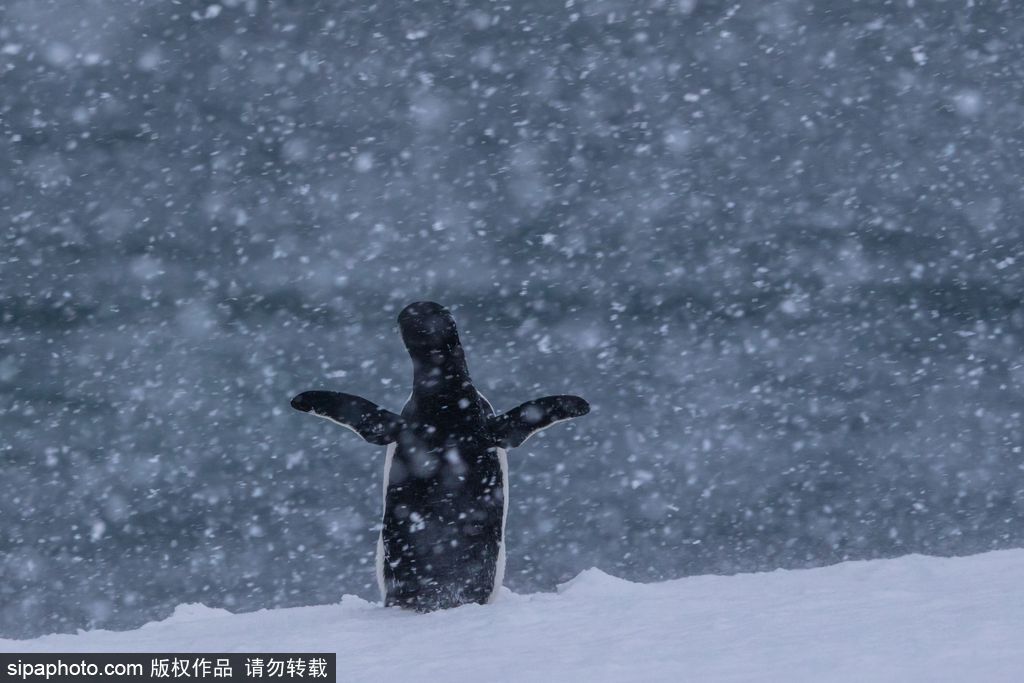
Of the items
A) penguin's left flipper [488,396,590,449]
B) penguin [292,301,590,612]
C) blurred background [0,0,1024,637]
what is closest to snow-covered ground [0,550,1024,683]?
penguin [292,301,590,612]

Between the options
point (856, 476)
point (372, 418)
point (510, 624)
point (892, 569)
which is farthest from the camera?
point (856, 476)

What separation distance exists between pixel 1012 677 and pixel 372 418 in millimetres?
1471

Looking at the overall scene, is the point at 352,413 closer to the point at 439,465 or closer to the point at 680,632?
the point at 439,465

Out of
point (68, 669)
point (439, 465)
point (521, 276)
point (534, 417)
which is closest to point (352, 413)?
point (439, 465)

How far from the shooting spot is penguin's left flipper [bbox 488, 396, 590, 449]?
7.91 ft

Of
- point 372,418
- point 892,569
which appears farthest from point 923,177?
point 372,418

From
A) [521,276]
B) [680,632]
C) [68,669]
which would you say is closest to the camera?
[68,669]

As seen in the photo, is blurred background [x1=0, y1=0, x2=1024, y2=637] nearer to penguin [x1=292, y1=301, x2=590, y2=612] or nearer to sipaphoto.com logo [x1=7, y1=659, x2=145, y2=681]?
penguin [x1=292, y1=301, x2=590, y2=612]

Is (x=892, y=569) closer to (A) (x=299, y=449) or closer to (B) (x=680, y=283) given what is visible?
(B) (x=680, y=283)

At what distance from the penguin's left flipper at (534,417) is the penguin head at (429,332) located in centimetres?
22

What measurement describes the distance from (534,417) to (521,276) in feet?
3.75

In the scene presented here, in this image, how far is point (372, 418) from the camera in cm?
243

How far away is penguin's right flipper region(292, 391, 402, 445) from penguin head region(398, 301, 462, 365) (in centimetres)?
18

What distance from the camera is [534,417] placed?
244cm
